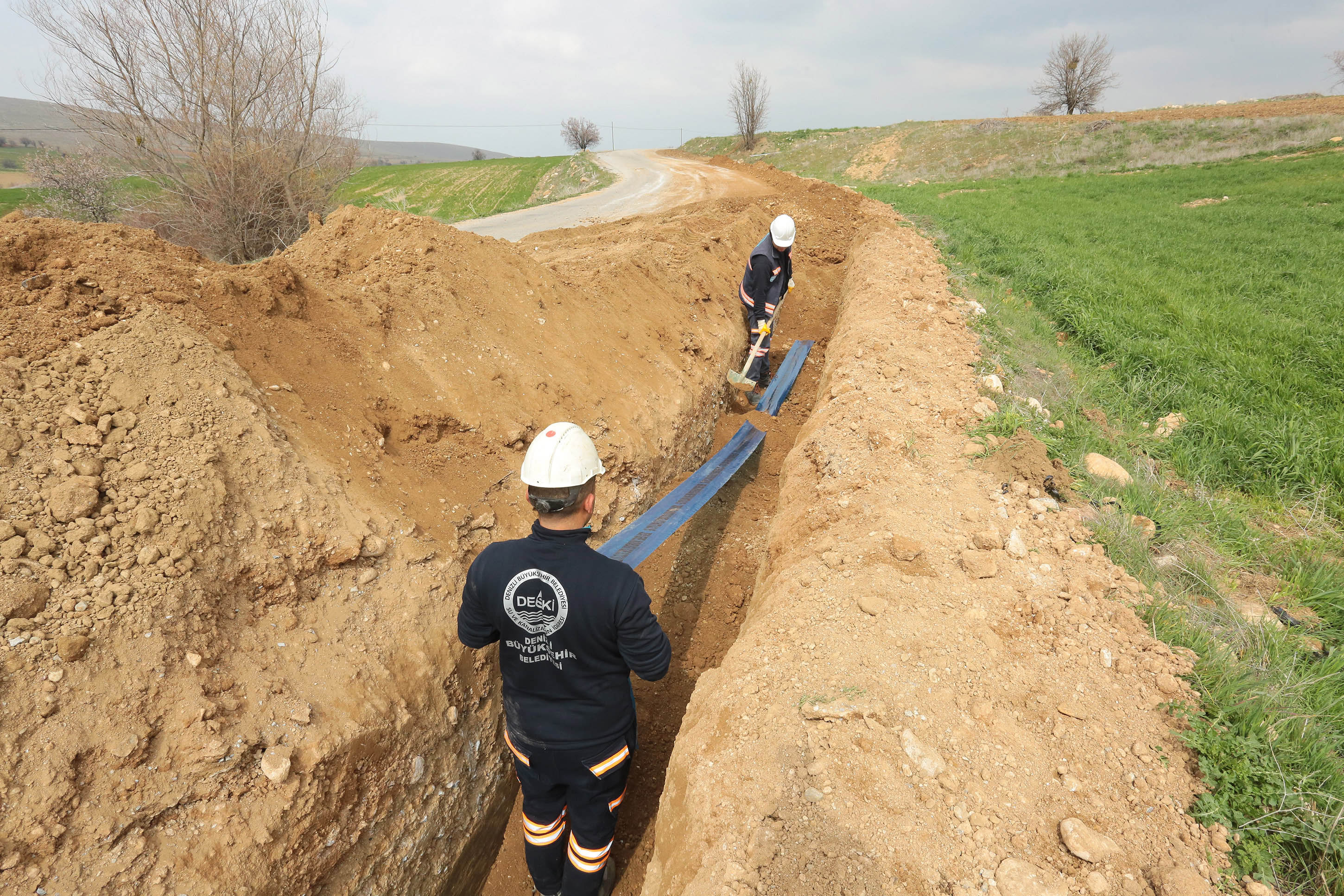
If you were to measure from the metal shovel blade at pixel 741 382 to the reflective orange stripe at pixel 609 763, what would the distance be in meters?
4.76

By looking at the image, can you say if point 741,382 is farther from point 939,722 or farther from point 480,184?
point 480,184

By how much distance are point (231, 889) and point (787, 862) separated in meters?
2.02

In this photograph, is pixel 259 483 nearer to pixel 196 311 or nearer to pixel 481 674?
pixel 196 311

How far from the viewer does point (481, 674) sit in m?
3.24

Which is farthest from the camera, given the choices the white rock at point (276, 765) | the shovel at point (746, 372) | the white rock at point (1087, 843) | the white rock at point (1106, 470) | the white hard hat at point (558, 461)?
the shovel at point (746, 372)

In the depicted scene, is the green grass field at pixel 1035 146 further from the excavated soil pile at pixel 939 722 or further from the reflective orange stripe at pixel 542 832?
the reflective orange stripe at pixel 542 832

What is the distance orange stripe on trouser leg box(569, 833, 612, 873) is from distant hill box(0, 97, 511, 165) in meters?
12.2

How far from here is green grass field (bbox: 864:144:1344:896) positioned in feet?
6.71

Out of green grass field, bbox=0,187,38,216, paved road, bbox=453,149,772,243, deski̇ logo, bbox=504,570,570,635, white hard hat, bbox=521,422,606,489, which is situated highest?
green grass field, bbox=0,187,38,216

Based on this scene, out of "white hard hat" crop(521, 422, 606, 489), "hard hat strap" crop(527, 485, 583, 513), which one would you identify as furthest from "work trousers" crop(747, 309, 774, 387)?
"hard hat strap" crop(527, 485, 583, 513)

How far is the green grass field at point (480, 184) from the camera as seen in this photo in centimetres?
2820

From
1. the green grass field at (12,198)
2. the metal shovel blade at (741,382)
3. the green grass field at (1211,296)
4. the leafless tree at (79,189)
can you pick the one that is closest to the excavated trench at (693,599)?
the metal shovel blade at (741,382)

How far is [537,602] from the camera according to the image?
7.34 feet

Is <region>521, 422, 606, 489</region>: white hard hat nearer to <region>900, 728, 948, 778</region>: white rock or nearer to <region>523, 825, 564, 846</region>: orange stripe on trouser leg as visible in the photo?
<region>900, 728, 948, 778</region>: white rock
